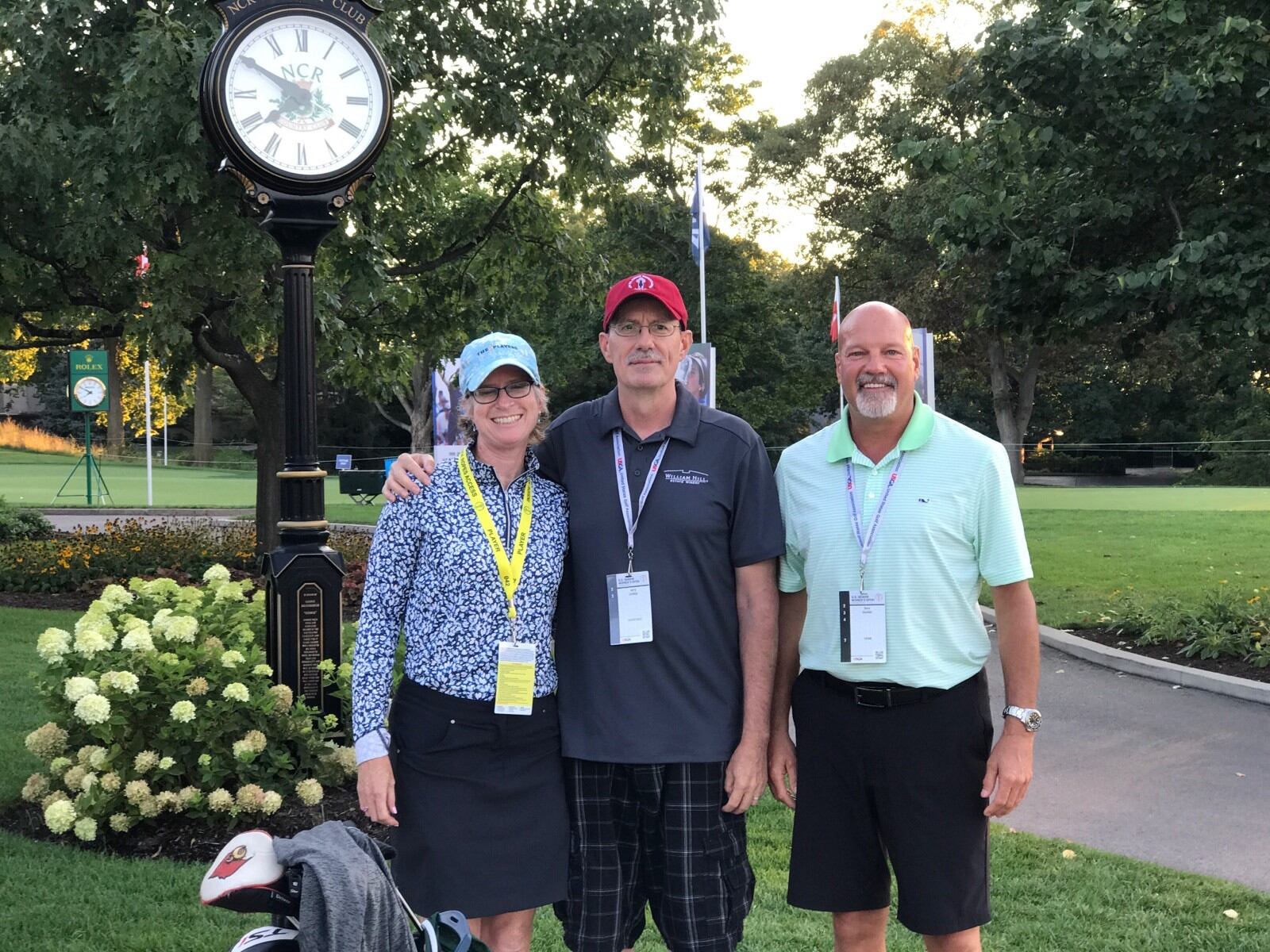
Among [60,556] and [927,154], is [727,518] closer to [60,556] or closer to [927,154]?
[927,154]

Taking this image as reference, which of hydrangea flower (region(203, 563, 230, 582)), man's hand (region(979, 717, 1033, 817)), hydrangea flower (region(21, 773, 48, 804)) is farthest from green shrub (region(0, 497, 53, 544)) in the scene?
man's hand (region(979, 717, 1033, 817))

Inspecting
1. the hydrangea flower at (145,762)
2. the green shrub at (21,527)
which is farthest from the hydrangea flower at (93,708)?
the green shrub at (21,527)

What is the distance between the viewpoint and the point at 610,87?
12.7m

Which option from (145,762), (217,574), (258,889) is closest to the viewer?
(258,889)

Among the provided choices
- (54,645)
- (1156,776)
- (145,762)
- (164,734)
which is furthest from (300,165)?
(1156,776)

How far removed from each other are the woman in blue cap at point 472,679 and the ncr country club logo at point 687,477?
335 mm

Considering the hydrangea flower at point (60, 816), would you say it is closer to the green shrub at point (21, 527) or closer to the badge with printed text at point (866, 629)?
the badge with printed text at point (866, 629)

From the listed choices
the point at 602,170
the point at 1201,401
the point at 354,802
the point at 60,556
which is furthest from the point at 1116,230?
the point at 1201,401

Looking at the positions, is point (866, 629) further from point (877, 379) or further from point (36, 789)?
point (36, 789)

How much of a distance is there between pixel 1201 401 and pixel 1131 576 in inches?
1657

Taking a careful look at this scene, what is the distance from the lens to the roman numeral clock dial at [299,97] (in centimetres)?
531

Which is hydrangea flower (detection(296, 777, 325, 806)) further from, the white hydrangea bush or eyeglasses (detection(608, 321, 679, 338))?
eyeglasses (detection(608, 321, 679, 338))

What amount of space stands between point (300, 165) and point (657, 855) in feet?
12.4

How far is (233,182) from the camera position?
347 inches
